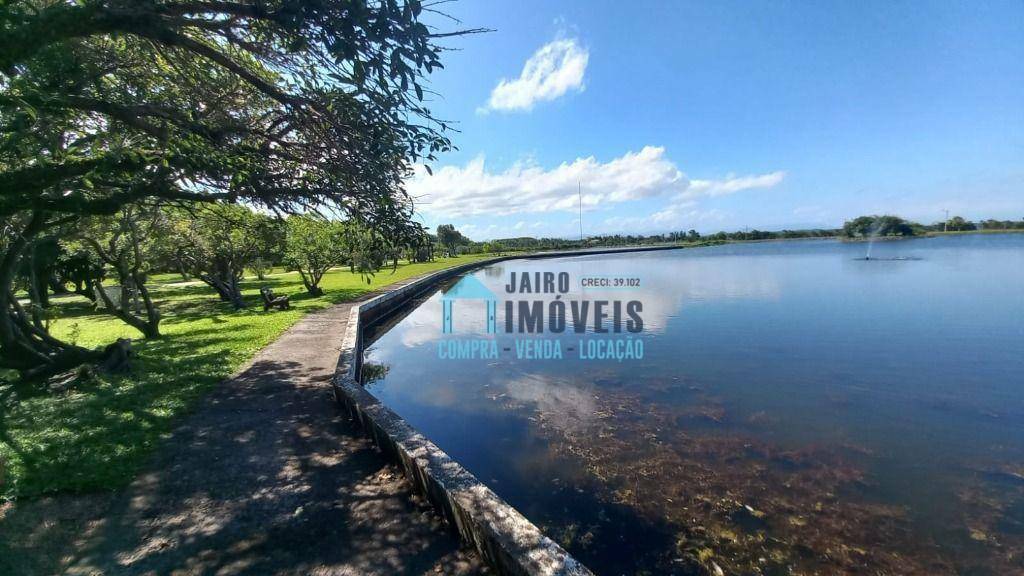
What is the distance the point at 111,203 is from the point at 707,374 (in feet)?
28.4

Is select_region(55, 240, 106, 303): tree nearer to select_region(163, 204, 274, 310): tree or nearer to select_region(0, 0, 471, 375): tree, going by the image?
select_region(0, 0, 471, 375): tree

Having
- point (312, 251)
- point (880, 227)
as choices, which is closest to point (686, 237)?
point (880, 227)

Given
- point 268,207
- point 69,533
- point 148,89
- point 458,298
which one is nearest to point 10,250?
point 148,89

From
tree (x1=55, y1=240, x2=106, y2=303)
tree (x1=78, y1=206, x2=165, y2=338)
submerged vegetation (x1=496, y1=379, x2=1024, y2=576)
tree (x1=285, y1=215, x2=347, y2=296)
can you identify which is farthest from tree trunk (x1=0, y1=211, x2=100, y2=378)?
tree (x1=285, y1=215, x2=347, y2=296)

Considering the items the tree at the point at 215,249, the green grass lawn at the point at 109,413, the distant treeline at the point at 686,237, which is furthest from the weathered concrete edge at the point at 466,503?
the distant treeline at the point at 686,237

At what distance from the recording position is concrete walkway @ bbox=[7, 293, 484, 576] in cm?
262

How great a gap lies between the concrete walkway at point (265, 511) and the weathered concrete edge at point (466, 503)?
0.14m

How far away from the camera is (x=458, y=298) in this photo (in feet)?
63.1

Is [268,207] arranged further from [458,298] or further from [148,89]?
[458,298]

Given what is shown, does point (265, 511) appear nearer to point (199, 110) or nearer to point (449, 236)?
point (199, 110)

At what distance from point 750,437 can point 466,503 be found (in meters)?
4.02

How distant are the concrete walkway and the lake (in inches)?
48.5

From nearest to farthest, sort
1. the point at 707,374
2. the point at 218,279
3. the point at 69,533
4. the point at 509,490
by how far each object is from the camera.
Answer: the point at 69,533
the point at 509,490
the point at 707,374
the point at 218,279

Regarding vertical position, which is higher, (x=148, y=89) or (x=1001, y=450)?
(x=148, y=89)
